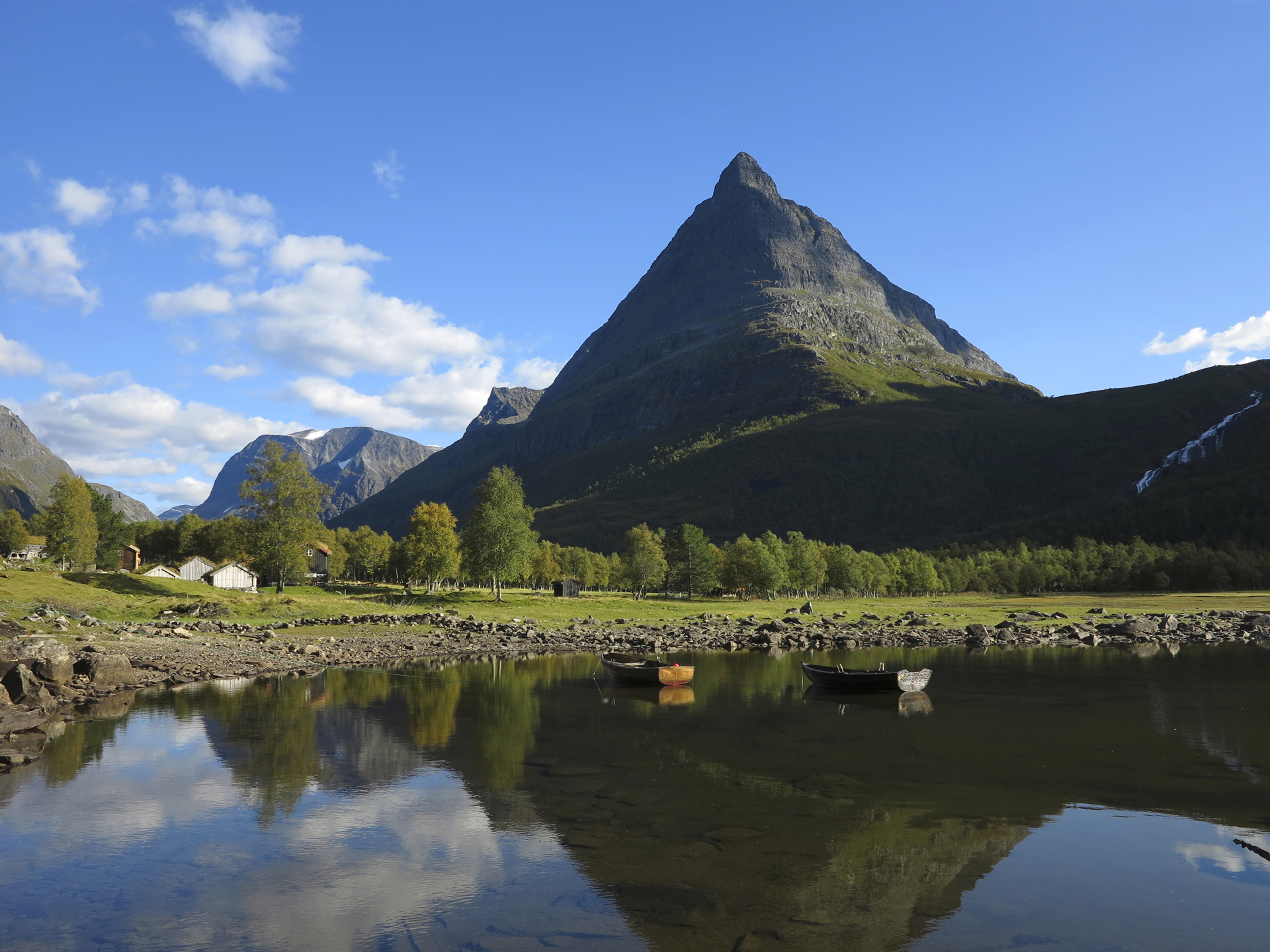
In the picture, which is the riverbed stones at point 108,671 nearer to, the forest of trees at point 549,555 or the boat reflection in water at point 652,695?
the boat reflection in water at point 652,695

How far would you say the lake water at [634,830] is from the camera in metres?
12.0

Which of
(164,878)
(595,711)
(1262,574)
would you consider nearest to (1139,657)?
(595,711)

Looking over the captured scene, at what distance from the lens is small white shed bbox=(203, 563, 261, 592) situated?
100 metres

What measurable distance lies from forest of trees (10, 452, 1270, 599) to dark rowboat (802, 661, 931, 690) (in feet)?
178

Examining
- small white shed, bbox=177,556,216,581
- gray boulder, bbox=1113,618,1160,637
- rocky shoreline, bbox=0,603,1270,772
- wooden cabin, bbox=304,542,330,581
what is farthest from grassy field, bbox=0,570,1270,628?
wooden cabin, bbox=304,542,330,581

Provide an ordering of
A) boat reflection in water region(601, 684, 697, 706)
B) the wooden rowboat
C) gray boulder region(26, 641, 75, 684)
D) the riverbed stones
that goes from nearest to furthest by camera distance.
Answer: gray boulder region(26, 641, 75, 684), the riverbed stones, boat reflection in water region(601, 684, 697, 706), the wooden rowboat

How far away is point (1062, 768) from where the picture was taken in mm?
22375

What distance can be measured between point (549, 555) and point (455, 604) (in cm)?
5895

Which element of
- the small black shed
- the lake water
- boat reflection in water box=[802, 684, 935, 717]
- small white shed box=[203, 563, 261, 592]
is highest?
small white shed box=[203, 563, 261, 592]

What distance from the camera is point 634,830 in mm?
16422

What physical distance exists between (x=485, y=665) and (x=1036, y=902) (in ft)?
125

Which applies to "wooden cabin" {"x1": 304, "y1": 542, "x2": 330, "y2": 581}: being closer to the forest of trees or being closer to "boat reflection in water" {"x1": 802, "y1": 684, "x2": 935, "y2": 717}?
the forest of trees

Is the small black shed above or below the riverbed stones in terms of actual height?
above

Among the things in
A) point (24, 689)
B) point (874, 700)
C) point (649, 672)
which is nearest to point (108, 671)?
point (24, 689)
